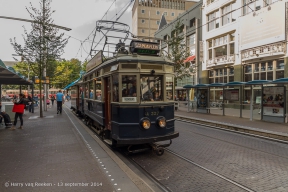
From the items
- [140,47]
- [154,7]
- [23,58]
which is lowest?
[140,47]

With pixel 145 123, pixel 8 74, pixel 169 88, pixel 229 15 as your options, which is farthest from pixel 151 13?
pixel 145 123

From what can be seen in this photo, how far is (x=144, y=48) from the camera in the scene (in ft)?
22.1

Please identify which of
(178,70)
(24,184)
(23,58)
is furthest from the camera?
(178,70)

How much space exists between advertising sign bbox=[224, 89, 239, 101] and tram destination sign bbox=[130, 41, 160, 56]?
1071 cm

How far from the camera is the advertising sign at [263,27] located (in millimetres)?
18469

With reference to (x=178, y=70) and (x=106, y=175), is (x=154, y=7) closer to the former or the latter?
(x=178, y=70)

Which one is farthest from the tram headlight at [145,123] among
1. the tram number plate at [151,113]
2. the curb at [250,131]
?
the curb at [250,131]

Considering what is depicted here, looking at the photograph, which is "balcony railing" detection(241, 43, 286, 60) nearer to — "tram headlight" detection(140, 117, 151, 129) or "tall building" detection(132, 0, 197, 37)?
"tram headlight" detection(140, 117, 151, 129)

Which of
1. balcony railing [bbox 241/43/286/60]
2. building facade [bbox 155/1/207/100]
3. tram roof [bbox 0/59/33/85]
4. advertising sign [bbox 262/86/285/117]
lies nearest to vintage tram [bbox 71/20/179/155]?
tram roof [bbox 0/59/33/85]

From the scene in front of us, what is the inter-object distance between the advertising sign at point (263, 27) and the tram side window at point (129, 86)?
17.3 m

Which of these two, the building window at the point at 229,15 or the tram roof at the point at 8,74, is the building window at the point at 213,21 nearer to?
the building window at the point at 229,15

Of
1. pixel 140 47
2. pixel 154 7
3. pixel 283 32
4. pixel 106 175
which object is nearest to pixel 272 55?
pixel 283 32

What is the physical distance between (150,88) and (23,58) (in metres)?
12.5

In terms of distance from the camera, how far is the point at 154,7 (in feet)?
221
